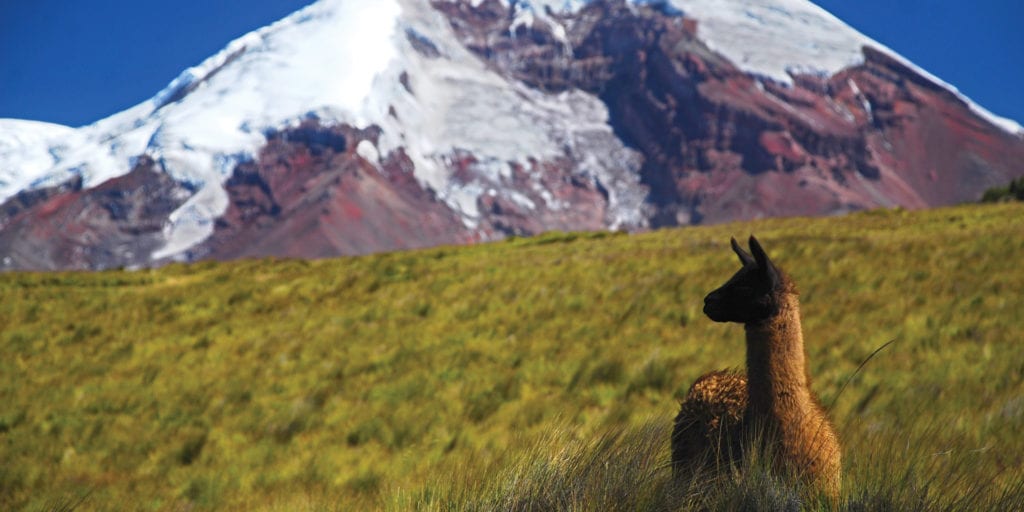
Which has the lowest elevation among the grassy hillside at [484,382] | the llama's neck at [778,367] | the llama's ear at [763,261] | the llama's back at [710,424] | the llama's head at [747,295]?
the grassy hillside at [484,382]

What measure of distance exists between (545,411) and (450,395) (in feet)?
5.20

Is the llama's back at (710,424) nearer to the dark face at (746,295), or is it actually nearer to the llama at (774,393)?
the llama at (774,393)

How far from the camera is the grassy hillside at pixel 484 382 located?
4.78m

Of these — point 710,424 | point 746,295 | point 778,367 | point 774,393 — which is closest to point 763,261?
point 746,295

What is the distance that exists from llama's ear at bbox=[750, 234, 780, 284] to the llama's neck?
0.23 meters

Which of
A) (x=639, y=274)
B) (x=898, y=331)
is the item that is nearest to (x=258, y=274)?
(x=639, y=274)

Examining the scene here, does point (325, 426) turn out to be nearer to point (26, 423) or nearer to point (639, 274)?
point (26, 423)

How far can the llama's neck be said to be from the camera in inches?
149

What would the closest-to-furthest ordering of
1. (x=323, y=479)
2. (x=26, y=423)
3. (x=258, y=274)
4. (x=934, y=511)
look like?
(x=934, y=511)
(x=323, y=479)
(x=26, y=423)
(x=258, y=274)

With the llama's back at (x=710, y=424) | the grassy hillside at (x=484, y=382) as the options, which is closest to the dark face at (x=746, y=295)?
the llama's back at (x=710, y=424)

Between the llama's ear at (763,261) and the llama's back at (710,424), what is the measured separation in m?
0.91

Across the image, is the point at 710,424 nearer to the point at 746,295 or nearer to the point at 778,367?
the point at 778,367

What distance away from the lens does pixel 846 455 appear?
14.0 ft

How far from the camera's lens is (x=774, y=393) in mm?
3842
